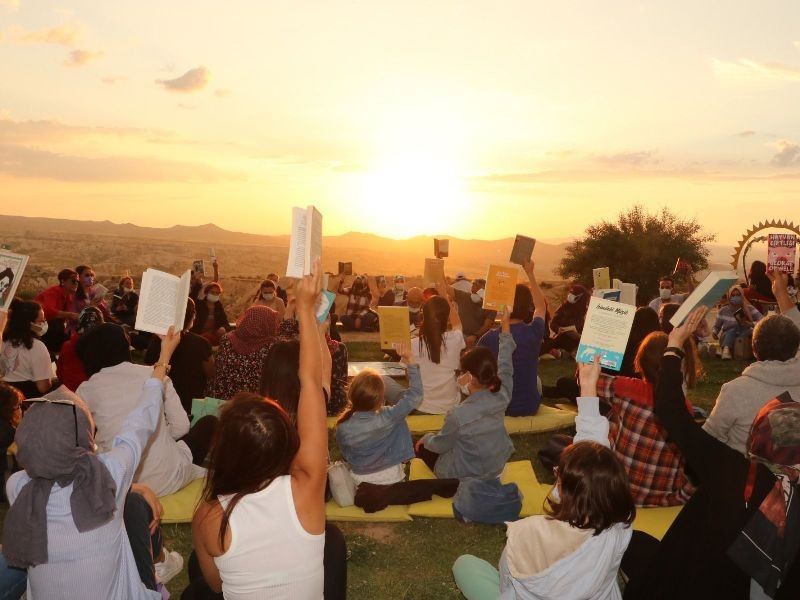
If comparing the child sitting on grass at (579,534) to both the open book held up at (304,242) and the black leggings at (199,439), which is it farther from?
the black leggings at (199,439)

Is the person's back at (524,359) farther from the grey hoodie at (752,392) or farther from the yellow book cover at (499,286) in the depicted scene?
the grey hoodie at (752,392)

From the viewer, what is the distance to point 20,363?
25.6ft

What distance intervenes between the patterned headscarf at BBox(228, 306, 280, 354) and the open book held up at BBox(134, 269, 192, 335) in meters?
2.83

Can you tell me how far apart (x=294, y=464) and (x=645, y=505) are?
4.35m

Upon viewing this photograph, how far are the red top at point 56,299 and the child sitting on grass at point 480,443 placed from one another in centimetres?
815

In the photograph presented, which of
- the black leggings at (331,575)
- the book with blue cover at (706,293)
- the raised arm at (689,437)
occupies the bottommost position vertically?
the black leggings at (331,575)

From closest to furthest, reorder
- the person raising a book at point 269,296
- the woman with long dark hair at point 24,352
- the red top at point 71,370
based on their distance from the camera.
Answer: the red top at point 71,370
the woman with long dark hair at point 24,352
the person raising a book at point 269,296

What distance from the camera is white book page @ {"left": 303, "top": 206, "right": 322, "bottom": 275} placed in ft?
10.6

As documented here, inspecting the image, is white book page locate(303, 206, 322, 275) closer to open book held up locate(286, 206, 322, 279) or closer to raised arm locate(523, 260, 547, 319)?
open book held up locate(286, 206, 322, 279)

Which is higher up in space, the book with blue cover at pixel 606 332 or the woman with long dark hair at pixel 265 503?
the book with blue cover at pixel 606 332

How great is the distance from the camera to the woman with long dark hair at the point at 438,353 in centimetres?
889

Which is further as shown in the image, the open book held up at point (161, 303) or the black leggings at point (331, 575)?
the open book held up at point (161, 303)

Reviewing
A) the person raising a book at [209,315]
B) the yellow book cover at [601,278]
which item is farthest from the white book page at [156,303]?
the person raising a book at [209,315]

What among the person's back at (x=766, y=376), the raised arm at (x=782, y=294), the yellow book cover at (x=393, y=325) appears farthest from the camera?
the yellow book cover at (x=393, y=325)
